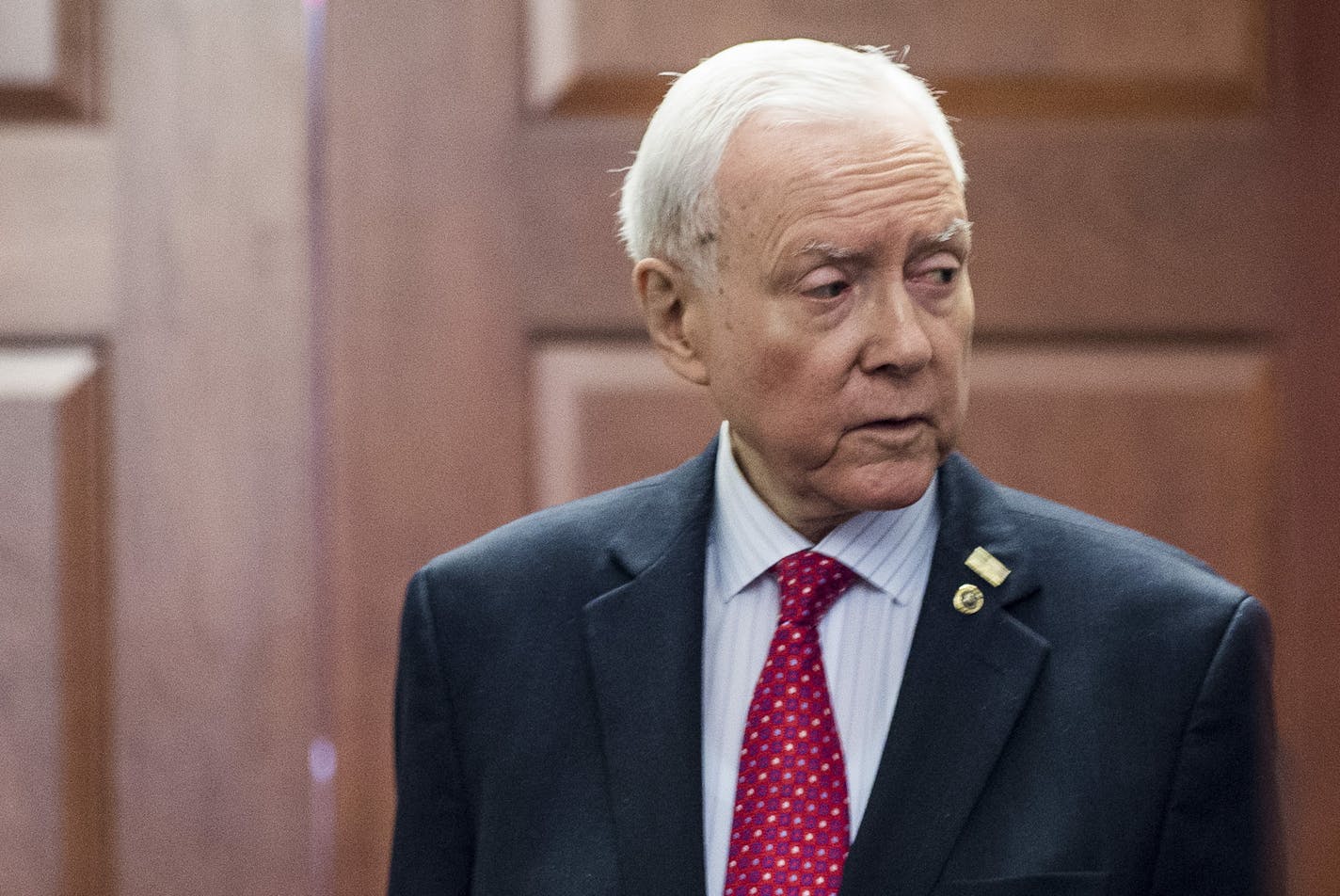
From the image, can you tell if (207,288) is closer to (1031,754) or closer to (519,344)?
(519,344)

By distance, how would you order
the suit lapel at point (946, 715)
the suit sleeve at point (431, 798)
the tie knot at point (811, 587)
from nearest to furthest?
the suit lapel at point (946, 715) → the tie knot at point (811, 587) → the suit sleeve at point (431, 798)

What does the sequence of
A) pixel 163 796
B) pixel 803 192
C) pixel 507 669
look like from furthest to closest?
1. pixel 163 796
2. pixel 507 669
3. pixel 803 192

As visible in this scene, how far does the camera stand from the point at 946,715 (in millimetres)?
1135

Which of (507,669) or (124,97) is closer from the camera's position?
(507,669)

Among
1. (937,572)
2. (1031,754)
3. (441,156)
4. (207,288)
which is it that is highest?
(441,156)

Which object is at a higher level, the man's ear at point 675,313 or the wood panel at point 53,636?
the man's ear at point 675,313

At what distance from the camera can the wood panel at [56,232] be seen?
1.76 m

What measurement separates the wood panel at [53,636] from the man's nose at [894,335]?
100 centimetres

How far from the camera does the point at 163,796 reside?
5.75 feet

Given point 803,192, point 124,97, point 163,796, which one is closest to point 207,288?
point 124,97

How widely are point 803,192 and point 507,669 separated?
44 centimetres

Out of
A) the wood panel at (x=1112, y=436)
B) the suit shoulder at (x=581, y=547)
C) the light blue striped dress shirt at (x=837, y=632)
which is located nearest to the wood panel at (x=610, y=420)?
the wood panel at (x=1112, y=436)

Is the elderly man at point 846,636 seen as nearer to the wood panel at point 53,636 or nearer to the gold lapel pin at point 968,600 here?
the gold lapel pin at point 968,600

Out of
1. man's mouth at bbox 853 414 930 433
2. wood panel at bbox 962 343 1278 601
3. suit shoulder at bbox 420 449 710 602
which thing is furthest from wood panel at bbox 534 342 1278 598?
man's mouth at bbox 853 414 930 433
